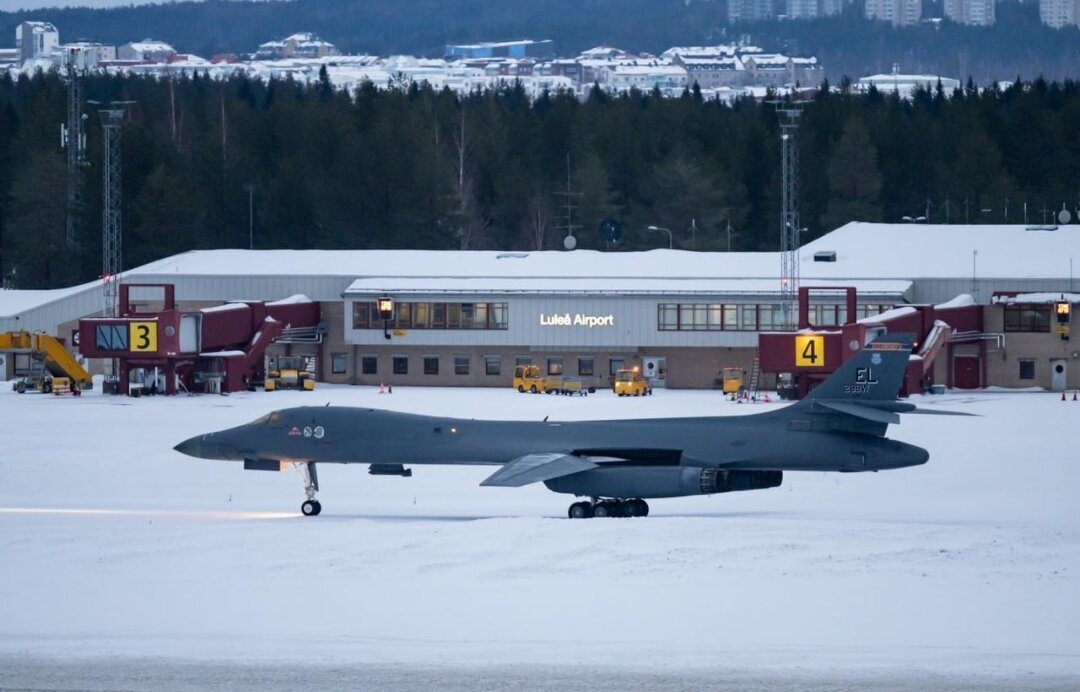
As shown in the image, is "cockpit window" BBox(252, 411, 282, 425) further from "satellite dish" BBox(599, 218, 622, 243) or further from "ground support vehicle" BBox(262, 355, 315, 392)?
"satellite dish" BBox(599, 218, 622, 243)

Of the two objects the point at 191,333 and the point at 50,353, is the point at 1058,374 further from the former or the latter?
the point at 50,353

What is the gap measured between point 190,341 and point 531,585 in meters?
45.6

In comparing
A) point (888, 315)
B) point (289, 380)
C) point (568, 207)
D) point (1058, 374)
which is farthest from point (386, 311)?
point (568, 207)

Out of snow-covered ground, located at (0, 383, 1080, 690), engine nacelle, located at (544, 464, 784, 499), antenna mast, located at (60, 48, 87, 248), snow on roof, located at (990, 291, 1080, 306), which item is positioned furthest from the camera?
antenna mast, located at (60, 48, 87, 248)

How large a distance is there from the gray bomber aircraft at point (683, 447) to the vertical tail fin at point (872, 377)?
22 mm

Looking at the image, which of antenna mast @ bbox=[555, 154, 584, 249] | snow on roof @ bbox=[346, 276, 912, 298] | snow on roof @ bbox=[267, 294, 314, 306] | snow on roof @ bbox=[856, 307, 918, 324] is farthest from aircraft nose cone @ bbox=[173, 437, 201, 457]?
antenna mast @ bbox=[555, 154, 584, 249]

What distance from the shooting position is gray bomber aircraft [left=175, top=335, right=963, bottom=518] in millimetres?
37531

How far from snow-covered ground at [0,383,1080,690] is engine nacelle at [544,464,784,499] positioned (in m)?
0.98

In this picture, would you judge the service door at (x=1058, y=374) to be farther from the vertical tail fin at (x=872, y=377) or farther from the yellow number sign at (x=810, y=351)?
the vertical tail fin at (x=872, y=377)

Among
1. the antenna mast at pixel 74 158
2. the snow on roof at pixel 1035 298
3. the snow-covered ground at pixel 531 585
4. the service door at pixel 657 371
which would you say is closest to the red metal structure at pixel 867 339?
the snow on roof at pixel 1035 298

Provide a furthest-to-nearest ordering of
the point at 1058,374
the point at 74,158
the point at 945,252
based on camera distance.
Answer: the point at 74,158 < the point at 945,252 < the point at 1058,374

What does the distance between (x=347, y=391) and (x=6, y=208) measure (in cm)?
5509

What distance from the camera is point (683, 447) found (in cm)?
3775

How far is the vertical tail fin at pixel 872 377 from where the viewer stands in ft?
124
